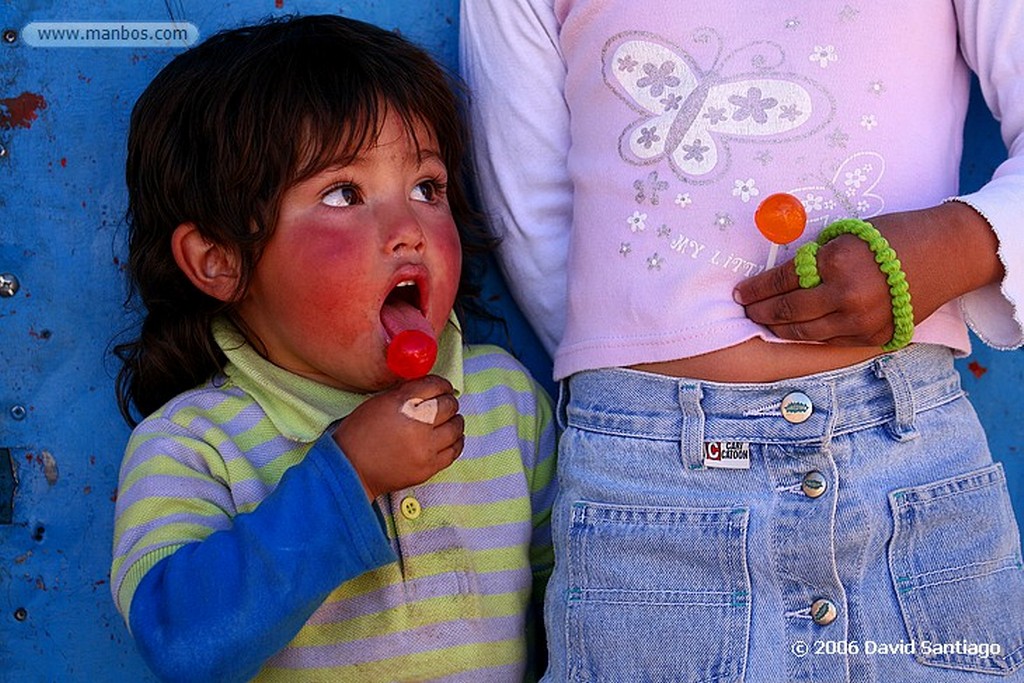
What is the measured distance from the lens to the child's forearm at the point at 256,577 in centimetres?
123

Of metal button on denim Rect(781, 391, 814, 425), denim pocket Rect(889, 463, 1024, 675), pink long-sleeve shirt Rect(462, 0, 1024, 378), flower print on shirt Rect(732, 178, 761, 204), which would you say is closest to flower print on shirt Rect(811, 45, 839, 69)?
pink long-sleeve shirt Rect(462, 0, 1024, 378)

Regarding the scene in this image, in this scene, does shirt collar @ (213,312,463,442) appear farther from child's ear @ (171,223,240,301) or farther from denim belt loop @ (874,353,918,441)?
denim belt loop @ (874,353,918,441)

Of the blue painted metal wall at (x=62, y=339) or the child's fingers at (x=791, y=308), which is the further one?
the blue painted metal wall at (x=62, y=339)

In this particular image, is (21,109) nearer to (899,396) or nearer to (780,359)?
(780,359)

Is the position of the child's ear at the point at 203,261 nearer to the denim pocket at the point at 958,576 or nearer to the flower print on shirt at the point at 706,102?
the flower print on shirt at the point at 706,102

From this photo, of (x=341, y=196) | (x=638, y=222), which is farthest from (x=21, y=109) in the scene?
(x=638, y=222)

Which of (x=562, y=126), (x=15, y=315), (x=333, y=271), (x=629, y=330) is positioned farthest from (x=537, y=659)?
(x=15, y=315)

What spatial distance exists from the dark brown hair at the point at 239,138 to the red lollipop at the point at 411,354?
22 centimetres

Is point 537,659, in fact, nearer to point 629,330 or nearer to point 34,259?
point 629,330

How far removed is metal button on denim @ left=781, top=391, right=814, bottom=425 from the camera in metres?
1.30

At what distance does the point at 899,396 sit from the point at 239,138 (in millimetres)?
782

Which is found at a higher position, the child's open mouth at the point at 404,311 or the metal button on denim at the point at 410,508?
the child's open mouth at the point at 404,311

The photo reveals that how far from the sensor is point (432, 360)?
133cm

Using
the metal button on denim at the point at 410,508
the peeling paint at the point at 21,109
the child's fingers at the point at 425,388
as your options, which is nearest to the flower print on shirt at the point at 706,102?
the child's fingers at the point at 425,388
